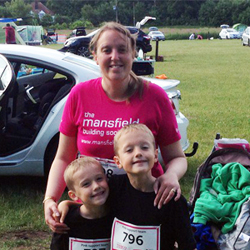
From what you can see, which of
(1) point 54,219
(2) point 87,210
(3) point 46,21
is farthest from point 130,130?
(3) point 46,21

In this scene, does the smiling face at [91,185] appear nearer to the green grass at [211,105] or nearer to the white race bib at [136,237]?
the white race bib at [136,237]

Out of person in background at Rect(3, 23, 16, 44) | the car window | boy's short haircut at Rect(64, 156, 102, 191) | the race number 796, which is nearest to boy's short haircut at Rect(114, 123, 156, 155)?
boy's short haircut at Rect(64, 156, 102, 191)

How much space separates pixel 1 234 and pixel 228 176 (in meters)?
1.88

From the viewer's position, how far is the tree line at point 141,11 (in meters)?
90.1

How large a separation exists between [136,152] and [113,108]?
322 millimetres

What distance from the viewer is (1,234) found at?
161 inches

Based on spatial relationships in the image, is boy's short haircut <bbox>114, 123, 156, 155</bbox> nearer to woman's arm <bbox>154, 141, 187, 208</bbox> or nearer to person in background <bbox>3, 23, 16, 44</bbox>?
woman's arm <bbox>154, 141, 187, 208</bbox>

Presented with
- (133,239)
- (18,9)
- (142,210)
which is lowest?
(18,9)

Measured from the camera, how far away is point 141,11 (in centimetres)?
10244

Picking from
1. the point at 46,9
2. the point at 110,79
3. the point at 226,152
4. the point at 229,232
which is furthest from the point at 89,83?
the point at 46,9

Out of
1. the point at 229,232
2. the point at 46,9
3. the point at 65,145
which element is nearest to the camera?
the point at 65,145

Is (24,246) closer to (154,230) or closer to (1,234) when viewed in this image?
(1,234)

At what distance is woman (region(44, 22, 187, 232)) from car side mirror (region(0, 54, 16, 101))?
5.49 feet

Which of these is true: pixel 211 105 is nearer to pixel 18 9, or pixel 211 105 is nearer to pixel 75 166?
pixel 75 166
